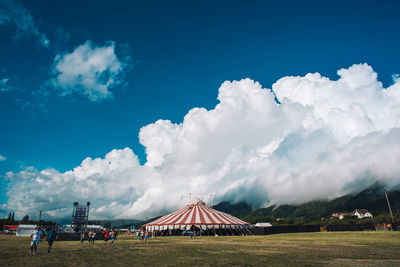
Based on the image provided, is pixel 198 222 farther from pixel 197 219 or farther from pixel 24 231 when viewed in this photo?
pixel 24 231

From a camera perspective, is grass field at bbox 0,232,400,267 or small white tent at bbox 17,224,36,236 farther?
small white tent at bbox 17,224,36,236

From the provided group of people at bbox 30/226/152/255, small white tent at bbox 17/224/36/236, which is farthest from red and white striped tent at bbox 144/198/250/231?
small white tent at bbox 17/224/36/236

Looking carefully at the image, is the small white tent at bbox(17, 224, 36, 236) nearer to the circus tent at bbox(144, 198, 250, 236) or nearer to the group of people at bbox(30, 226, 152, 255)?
the group of people at bbox(30, 226, 152, 255)

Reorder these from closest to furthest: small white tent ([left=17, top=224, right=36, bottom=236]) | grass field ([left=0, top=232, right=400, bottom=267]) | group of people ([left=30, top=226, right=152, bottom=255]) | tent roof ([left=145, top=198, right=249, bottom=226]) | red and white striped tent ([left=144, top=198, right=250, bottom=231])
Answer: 1. grass field ([left=0, top=232, right=400, bottom=267])
2. group of people ([left=30, top=226, right=152, bottom=255])
3. red and white striped tent ([left=144, top=198, right=250, bottom=231])
4. tent roof ([left=145, top=198, right=249, bottom=226])
5. small white tent ([left=17, top=224, right=36, bottom=236])

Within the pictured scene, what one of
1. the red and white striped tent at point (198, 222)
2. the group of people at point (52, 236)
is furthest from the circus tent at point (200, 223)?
the group of people at point (52, 236)

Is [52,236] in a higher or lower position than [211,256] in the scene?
higher

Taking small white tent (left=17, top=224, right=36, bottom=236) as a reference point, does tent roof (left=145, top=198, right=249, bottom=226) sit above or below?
above

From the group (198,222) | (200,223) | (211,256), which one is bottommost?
(211,256)

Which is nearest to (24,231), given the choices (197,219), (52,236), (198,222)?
(197,219)

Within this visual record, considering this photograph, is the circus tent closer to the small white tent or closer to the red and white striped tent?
the red and white striped tent

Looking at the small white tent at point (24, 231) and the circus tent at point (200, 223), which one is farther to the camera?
the small white tent at point (24, 231)

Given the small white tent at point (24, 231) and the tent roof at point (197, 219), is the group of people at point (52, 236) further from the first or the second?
the small white tent at point (24, 231)

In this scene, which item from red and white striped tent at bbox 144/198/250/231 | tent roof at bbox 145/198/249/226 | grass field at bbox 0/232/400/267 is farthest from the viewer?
tent roof at bbox 145/198/249/226

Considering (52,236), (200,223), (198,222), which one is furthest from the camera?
(198,222)
